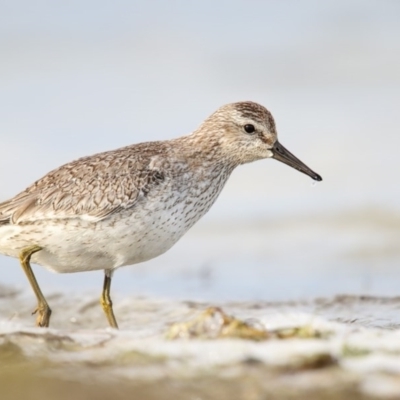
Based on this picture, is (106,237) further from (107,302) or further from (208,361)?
(208,361)

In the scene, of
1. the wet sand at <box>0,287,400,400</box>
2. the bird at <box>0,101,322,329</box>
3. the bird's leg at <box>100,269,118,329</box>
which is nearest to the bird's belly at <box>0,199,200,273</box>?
the bird at <box>0,101,322,329</box>

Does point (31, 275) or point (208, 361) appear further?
point (31, 275)

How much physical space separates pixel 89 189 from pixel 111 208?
31 centimetres

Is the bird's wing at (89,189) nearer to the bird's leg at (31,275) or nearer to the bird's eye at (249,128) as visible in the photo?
the bird's leg at (31,275)

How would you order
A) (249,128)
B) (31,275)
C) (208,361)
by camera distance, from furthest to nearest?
(249,128) < (31,275) < (208,361)

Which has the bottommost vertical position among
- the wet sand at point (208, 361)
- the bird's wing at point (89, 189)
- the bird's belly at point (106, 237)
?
the wet sand at point (208, 361)

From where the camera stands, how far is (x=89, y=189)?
A: 719 centimetres

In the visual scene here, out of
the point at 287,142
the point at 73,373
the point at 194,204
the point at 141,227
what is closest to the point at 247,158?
the point at 194,204

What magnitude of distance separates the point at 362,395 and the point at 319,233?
25.6 feet

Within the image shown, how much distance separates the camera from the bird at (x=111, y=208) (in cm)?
695

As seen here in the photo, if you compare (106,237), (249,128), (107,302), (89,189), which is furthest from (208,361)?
(249,128)

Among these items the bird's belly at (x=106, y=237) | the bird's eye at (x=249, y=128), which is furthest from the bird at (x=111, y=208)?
the bird's eye at (x=249, y=128)

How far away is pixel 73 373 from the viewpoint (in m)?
4.62

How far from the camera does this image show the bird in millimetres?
6953
